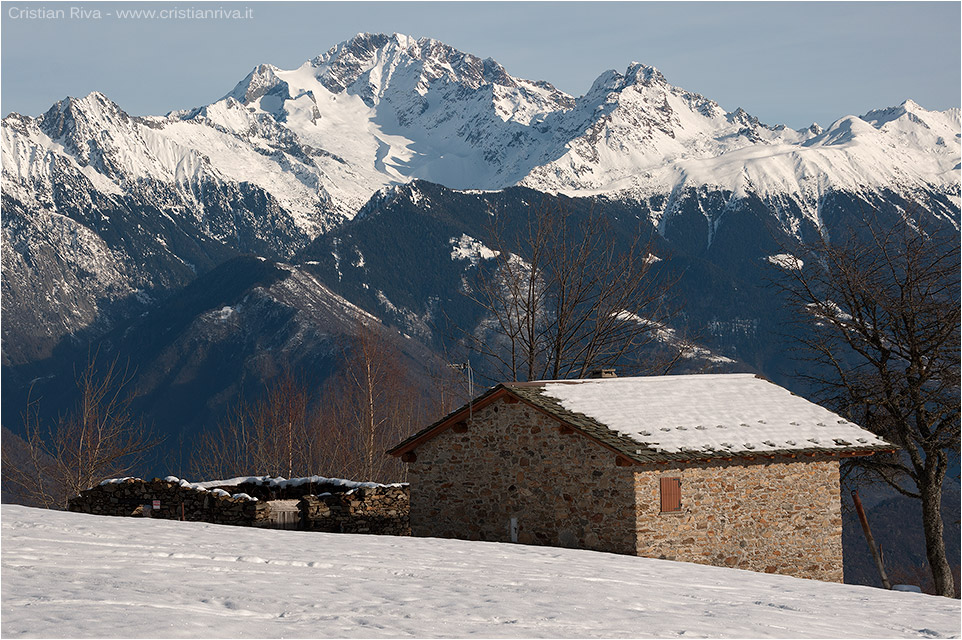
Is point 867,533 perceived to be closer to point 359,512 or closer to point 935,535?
point 935,535

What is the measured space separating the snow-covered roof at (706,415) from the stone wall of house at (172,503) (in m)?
6.95

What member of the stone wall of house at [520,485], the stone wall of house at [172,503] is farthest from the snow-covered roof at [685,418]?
the stone wall of house at [172,503]

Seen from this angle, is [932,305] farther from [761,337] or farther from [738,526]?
[761,337]

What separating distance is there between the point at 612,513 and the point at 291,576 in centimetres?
700

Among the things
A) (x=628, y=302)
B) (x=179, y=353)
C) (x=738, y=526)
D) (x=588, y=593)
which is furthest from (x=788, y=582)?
(x=179, y=353)

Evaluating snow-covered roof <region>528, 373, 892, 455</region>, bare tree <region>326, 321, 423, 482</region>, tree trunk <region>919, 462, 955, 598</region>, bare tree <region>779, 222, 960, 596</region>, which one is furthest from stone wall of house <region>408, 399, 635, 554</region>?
bare tree <region>326, 321, 423, 482</region>

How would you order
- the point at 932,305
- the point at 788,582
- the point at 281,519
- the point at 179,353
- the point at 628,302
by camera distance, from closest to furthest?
the point at 788,582 < the point at 281,519 < the point at 932,305 < the point at 628,302 < the point at 179,353

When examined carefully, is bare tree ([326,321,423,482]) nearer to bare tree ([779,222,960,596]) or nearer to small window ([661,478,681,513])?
bare tree ([779,222,960,596])

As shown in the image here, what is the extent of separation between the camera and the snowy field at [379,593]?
11062 mm

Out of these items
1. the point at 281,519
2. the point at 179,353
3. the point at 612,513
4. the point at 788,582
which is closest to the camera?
the point at 788,582

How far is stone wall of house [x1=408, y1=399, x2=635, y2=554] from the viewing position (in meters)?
19.5

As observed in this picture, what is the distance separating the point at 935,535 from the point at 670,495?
392 inches

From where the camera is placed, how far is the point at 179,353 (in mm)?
180250

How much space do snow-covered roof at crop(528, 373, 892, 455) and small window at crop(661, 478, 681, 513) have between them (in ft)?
1.70
